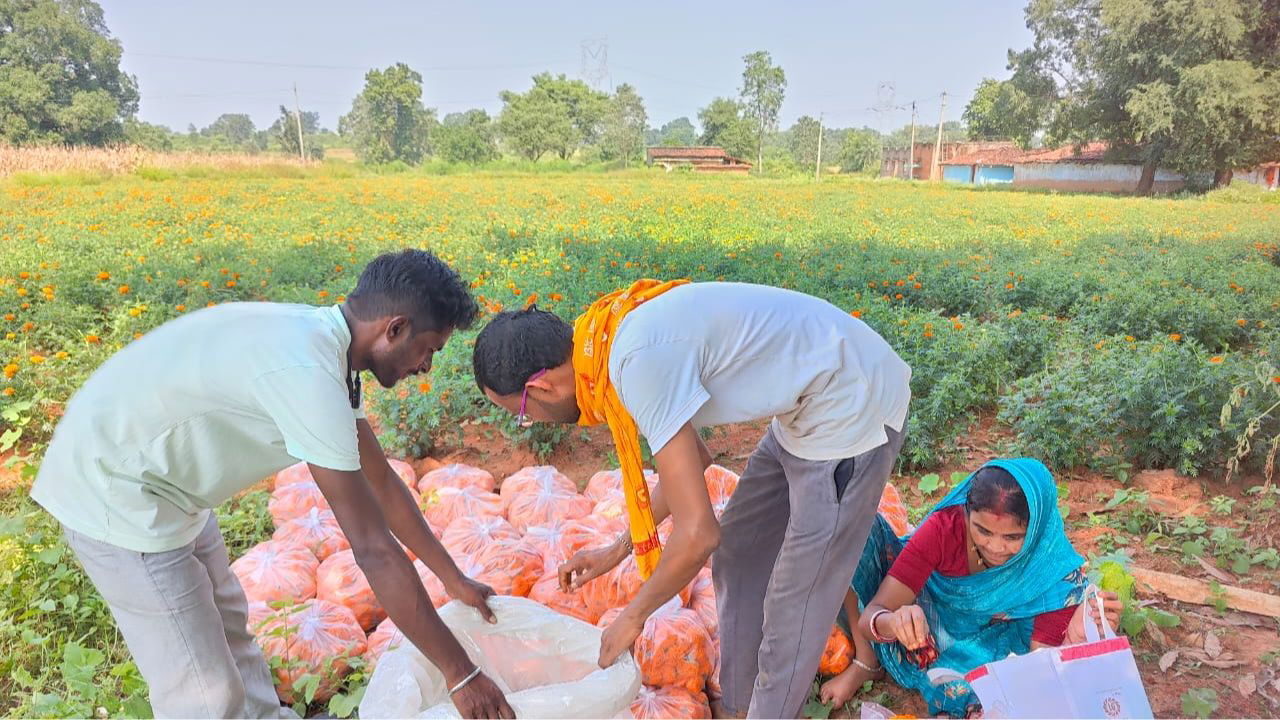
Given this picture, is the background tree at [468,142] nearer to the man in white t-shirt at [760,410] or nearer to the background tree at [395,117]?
the background tree at [395,117]

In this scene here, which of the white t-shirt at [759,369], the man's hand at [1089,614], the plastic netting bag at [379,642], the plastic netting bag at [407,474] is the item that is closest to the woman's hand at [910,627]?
the man's hand at [1089,614]

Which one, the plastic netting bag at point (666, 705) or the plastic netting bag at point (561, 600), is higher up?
the plastic netting bag at point (561, 600)

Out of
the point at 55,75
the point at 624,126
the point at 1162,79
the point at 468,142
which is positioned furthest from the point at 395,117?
the point at 1162,79

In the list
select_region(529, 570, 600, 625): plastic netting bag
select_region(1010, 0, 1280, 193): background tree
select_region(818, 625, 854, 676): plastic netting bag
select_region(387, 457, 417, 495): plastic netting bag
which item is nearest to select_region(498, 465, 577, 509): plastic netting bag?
select_region(387, 457, 417, 495): plastic netting bag

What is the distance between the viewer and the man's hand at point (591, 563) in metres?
2.00

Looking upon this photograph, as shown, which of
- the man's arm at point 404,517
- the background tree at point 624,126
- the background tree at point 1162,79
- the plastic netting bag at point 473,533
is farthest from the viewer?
the background tree at point 624,126

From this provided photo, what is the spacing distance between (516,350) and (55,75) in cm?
3453

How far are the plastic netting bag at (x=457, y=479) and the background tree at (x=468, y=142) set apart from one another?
40.1m

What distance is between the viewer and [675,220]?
11.0 meters

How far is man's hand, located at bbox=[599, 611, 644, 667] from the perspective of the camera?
1.53 m

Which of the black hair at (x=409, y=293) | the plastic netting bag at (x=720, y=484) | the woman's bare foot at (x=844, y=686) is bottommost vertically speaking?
the woman's bare foot at (x=844, y=686)

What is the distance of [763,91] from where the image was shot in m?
52.6

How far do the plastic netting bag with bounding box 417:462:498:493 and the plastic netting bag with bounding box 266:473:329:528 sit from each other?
15.2 inches

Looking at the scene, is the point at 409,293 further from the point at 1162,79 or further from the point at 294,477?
the point at 1162,79
